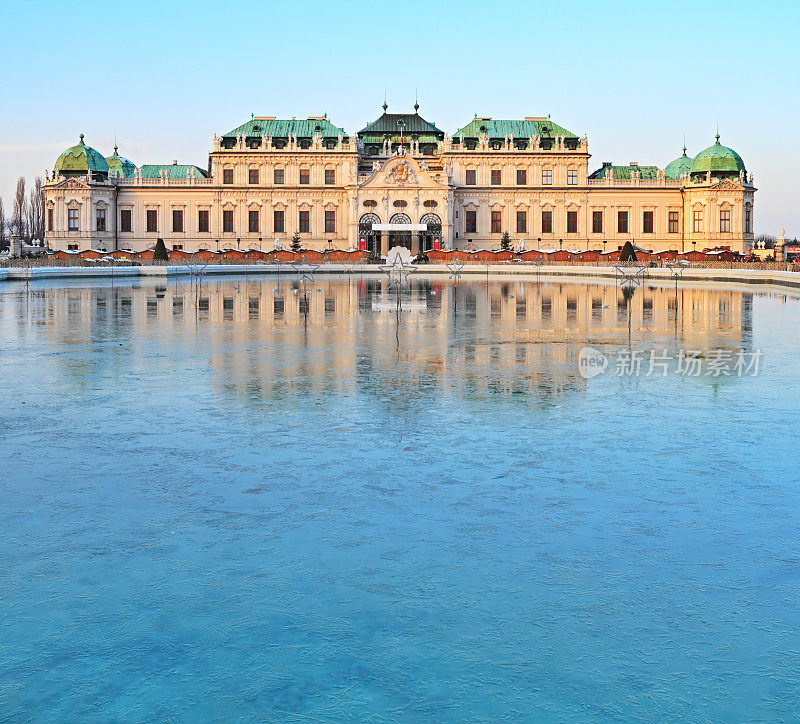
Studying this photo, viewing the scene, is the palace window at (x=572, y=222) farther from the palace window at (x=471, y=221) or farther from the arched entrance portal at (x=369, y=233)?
the arched entrance portal at (x=369, y=233)

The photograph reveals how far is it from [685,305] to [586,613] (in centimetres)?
3245

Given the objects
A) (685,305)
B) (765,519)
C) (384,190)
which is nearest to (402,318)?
(685,305)

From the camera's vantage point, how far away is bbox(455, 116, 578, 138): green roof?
104 meters

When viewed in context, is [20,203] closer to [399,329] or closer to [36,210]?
[36,210]

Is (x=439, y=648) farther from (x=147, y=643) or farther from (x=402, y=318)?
(x=402, y=318)

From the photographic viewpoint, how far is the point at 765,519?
28.9 ft

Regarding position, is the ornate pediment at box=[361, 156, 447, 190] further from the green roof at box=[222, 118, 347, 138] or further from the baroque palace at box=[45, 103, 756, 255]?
the green roof at box=[222, 118, 347, 138]

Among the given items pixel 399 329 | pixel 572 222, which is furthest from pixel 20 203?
pixel 399 329

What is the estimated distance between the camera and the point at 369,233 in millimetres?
99812

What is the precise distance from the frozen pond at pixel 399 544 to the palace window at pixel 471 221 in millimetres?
86435

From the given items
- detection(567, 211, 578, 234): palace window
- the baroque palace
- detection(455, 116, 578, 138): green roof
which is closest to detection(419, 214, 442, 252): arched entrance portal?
the baroque palace

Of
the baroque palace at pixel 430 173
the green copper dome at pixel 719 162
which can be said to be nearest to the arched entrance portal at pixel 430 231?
the baroque palace at pixel 430 173

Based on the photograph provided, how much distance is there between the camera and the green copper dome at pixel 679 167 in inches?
4375

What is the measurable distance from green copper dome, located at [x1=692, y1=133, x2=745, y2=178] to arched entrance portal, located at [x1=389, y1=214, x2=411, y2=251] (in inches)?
1243
